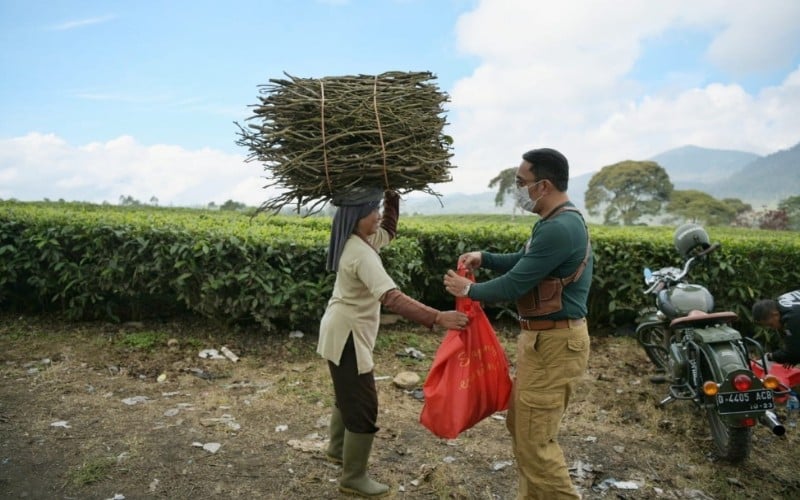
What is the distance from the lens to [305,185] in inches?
127

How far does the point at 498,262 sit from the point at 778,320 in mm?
2263

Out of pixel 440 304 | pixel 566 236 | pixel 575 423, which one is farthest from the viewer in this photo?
pixel 440 304

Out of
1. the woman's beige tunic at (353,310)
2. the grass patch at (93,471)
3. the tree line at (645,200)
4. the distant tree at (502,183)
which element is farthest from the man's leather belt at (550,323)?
the tree line at (645,200)

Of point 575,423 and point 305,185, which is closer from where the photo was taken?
point 305,185

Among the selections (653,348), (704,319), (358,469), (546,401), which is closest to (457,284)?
(546,401)

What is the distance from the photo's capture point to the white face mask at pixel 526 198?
10.3 ft

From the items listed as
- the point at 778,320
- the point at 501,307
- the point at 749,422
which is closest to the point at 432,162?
the point at 749,422

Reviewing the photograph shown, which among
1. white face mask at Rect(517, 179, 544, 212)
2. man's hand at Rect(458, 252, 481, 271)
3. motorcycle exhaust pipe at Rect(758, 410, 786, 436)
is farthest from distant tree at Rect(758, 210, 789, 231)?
white face mask at Rect(517, 179, 544, 212)

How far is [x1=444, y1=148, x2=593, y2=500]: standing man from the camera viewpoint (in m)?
3.01

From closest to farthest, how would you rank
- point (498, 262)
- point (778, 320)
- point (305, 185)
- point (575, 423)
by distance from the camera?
point (305, 185) → point (498, 262) → point (778, 320) → point (575, 423)

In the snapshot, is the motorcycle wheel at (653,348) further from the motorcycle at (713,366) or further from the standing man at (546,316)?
the standing man at (546,316)

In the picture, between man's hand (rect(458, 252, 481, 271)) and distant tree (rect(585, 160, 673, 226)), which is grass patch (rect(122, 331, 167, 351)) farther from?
distant tree (rect(585, 160, 673, 226))

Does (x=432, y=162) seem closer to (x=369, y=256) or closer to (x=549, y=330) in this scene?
(x=369, y=256)

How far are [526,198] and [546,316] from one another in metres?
0.62
